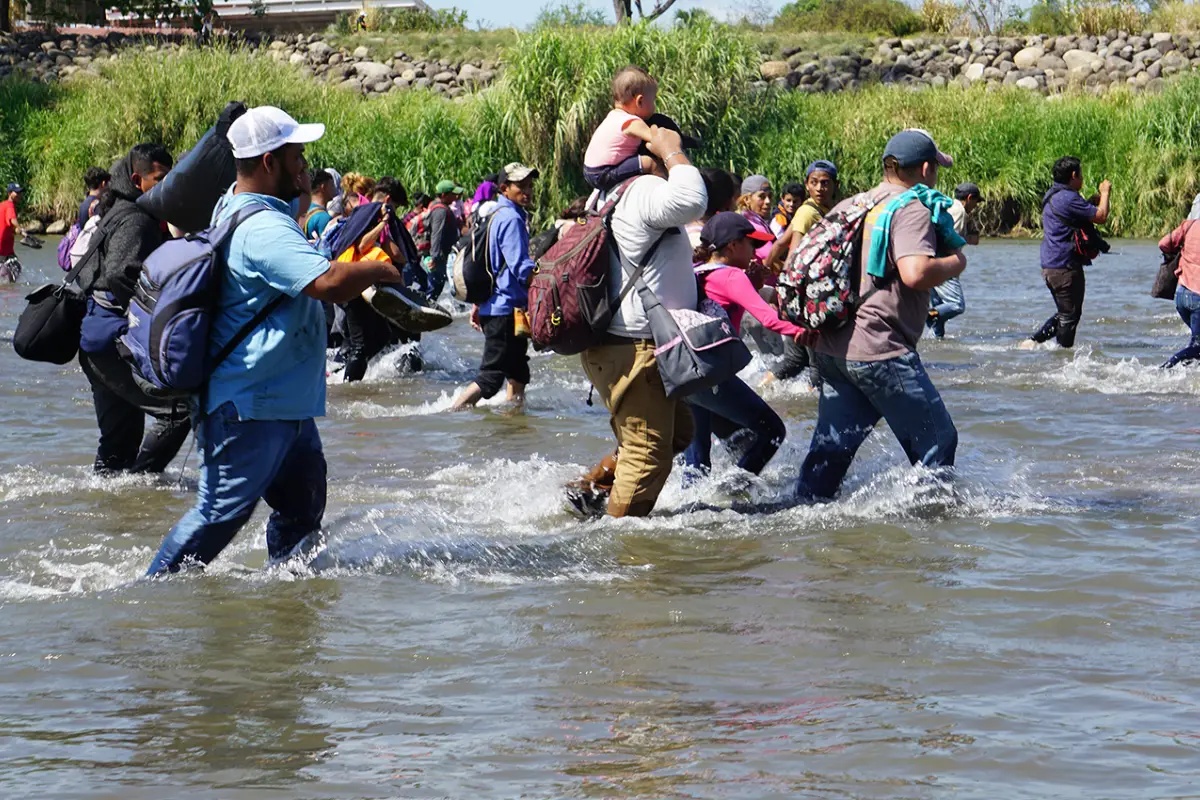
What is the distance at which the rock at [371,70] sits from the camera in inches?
1794

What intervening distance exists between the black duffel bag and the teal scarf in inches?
143

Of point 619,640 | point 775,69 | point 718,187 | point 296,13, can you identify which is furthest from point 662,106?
point 296,13

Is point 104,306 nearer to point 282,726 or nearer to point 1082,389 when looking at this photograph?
point 282,726

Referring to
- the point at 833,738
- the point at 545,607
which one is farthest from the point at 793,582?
the point at 833,738

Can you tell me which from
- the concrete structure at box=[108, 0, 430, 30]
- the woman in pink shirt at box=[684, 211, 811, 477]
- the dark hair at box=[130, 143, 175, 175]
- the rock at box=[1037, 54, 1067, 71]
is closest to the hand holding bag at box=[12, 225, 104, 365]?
the dark hair at box=[130, 143, 175, 175]

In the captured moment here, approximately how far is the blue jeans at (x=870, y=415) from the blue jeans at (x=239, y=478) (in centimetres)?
236

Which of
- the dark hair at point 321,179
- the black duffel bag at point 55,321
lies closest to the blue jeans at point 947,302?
the dark hair at point 321,179

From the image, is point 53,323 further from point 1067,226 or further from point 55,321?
point 1067,226

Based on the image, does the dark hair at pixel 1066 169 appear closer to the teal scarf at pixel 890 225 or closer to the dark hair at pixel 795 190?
the dark hair at pixel 795 190

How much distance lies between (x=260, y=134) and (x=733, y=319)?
308 centimetres

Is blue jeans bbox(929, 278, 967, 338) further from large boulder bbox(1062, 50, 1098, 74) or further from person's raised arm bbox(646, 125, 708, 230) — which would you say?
large boulder bbox(1062, 50, 1098, 74)

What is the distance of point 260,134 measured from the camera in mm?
5250

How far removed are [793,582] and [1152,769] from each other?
211cm

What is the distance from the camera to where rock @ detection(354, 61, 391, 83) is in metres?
45.6
